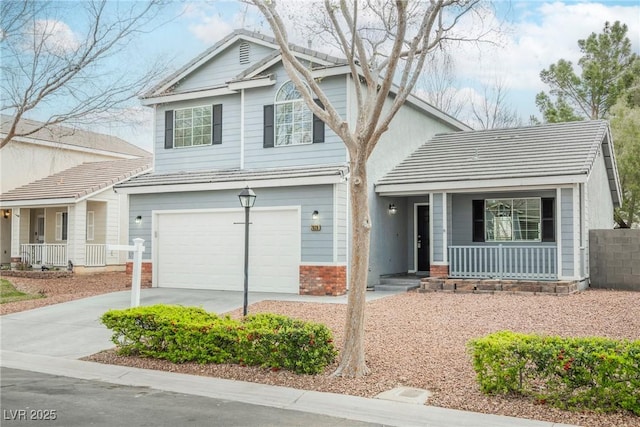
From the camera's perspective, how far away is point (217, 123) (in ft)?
55.9

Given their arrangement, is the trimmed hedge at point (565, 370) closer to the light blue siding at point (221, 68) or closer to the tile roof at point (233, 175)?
the tile roof at point (233, 175)

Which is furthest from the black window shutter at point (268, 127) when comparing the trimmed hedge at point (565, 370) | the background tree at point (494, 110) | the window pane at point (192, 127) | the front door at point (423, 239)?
the background tree at point (494, 110)

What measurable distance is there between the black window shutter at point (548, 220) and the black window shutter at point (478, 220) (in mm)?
1654

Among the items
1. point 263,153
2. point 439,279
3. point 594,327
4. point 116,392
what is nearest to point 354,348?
point 116,392

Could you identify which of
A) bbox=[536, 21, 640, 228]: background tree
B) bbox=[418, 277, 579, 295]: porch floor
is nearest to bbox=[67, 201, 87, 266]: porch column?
bbox=[418, 277, 579, 295]: porch floor

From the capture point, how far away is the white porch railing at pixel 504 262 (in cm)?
1473

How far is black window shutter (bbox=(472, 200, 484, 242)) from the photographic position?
16.6 m

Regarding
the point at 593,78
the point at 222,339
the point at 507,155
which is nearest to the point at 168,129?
the point at 507,155

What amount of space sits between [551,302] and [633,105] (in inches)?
755

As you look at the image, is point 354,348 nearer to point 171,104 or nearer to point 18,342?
point 18,342

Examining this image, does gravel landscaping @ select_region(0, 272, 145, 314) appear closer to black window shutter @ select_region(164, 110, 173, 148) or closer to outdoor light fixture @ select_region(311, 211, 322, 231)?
black window shutter @ select_region(164, 110, 173, 148)

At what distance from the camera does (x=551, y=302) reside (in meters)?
12.5

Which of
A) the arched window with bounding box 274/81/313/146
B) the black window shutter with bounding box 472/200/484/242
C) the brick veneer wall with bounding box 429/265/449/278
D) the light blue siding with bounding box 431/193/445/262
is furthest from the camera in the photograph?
the black window shutter with bounding box 472/200/484/242

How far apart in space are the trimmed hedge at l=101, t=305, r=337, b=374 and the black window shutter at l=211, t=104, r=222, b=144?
339 inches
